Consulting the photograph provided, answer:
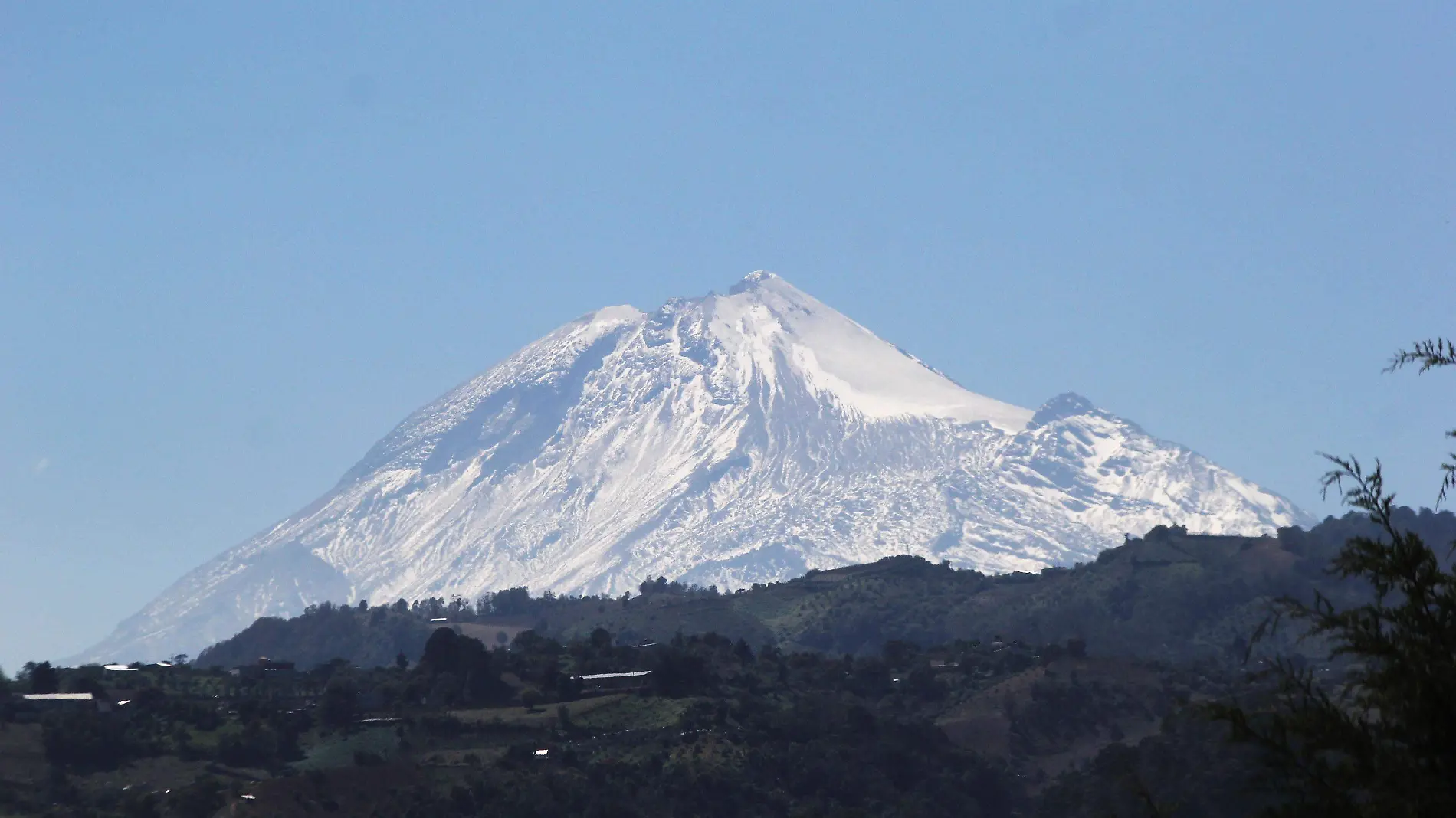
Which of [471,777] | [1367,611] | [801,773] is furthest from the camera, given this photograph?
[801,773]

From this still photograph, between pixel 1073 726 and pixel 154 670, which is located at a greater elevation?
pixel 154 670

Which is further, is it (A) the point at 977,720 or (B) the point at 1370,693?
(A) the point at 977,720

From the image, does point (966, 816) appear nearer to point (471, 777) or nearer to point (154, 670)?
point (471, 777)

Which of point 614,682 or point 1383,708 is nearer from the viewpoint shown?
point 1383,708

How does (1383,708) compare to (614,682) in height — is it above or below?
below

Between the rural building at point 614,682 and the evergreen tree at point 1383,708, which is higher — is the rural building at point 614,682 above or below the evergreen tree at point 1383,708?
above

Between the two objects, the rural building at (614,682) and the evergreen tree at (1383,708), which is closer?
the evergreen tree at (1383,708)

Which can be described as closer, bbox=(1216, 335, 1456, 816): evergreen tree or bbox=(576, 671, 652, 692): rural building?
bbox=(1216, 335, 1456, 816): evergreen tree

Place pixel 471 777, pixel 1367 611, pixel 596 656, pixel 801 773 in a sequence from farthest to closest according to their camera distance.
Result: pixel 596 656 → pixel 801 773 → pixel 471 777 → pixel 1367 611

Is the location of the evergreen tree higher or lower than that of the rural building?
lower

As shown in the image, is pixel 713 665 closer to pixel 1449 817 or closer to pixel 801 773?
pixel 801 773

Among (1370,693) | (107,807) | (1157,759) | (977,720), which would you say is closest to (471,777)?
(107,807)
